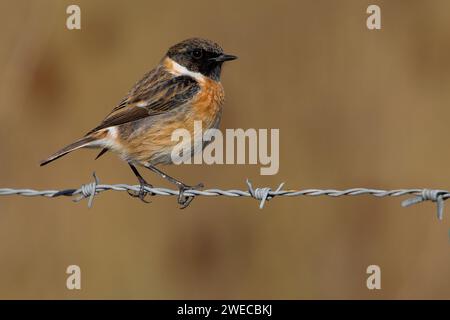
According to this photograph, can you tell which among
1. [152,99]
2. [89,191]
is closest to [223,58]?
[152,99]

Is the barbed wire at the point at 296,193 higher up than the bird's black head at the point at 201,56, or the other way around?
the bird's black head at the point at 201,56

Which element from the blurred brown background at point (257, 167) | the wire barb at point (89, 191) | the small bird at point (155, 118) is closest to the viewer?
the wire barb at point (89, 191)

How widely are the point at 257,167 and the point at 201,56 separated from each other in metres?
1.80

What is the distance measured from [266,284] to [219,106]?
8.00 feet

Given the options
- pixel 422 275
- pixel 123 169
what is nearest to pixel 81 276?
pixel 123 169

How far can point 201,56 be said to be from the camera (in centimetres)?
796

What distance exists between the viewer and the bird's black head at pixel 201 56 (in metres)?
7.91

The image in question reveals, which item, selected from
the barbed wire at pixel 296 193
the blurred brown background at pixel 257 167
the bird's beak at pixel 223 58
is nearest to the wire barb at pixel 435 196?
the barbed wire at pixel 296 193

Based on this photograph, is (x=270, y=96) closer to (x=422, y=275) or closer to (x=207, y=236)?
(x=207, y=236)

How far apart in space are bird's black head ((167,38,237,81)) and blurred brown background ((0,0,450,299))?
50.3 inches

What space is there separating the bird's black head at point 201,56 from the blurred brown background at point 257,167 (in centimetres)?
128

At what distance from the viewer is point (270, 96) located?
9281 mm

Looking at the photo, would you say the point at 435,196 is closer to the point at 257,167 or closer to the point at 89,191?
the point at 89,191

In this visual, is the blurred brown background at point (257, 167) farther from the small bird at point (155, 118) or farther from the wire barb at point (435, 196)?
the wire barb at point (435, 196)
